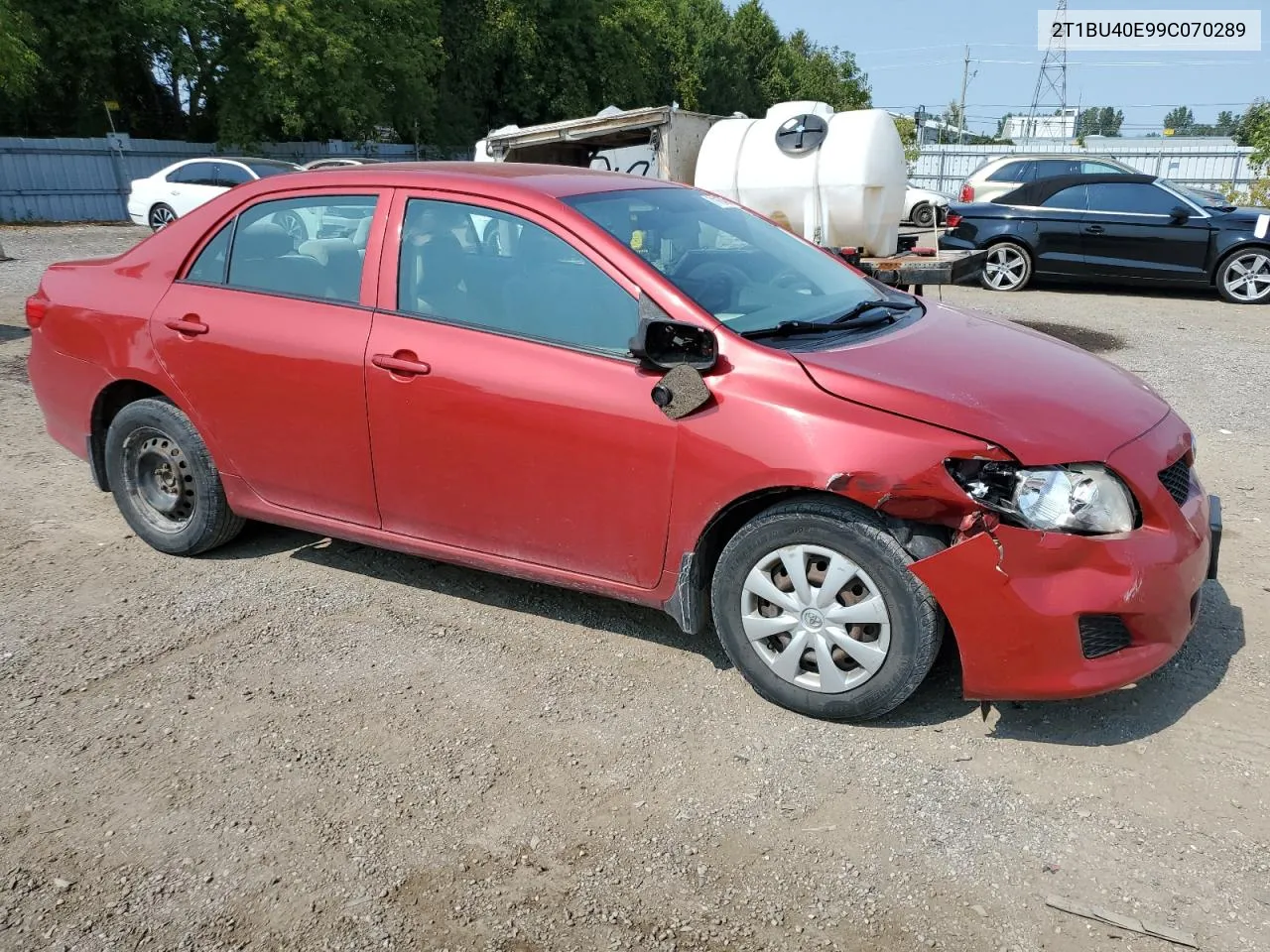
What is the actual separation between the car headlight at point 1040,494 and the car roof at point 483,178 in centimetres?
177

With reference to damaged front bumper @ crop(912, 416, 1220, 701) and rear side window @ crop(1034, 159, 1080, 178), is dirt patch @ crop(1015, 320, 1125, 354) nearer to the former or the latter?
rear side window @ crop(1034, 159, 1080, 178)

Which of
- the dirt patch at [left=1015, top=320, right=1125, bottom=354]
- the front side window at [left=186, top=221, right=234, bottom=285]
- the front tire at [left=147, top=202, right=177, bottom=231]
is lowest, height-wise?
A: the dirt patch at [left=1015, top=320, right=1125, bottom=354]

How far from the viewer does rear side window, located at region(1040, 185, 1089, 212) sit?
12570 mm

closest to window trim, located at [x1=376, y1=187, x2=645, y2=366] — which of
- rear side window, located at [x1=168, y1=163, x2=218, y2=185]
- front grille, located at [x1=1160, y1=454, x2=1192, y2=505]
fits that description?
front grille, located at [x1=1160, y1=454, x2=1192, y2=505]

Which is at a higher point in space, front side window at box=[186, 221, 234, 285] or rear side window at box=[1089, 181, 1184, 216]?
front side window at box=[186, 221, 234, 285]

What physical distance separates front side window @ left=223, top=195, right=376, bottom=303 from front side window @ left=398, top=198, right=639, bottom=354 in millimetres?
258

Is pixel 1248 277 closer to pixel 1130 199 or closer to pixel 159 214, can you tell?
pixel 1130 199

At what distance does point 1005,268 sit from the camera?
13.2 m

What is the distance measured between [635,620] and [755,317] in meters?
1.29

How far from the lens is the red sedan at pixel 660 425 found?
119 inches

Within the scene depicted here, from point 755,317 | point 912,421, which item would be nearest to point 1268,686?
point 912,421

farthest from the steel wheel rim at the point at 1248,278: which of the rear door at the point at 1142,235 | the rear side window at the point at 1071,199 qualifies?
the rear side window at the point at 1071,199

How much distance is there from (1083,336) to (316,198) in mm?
8278

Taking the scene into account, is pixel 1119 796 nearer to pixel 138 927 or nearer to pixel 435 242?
pixel 138 927
